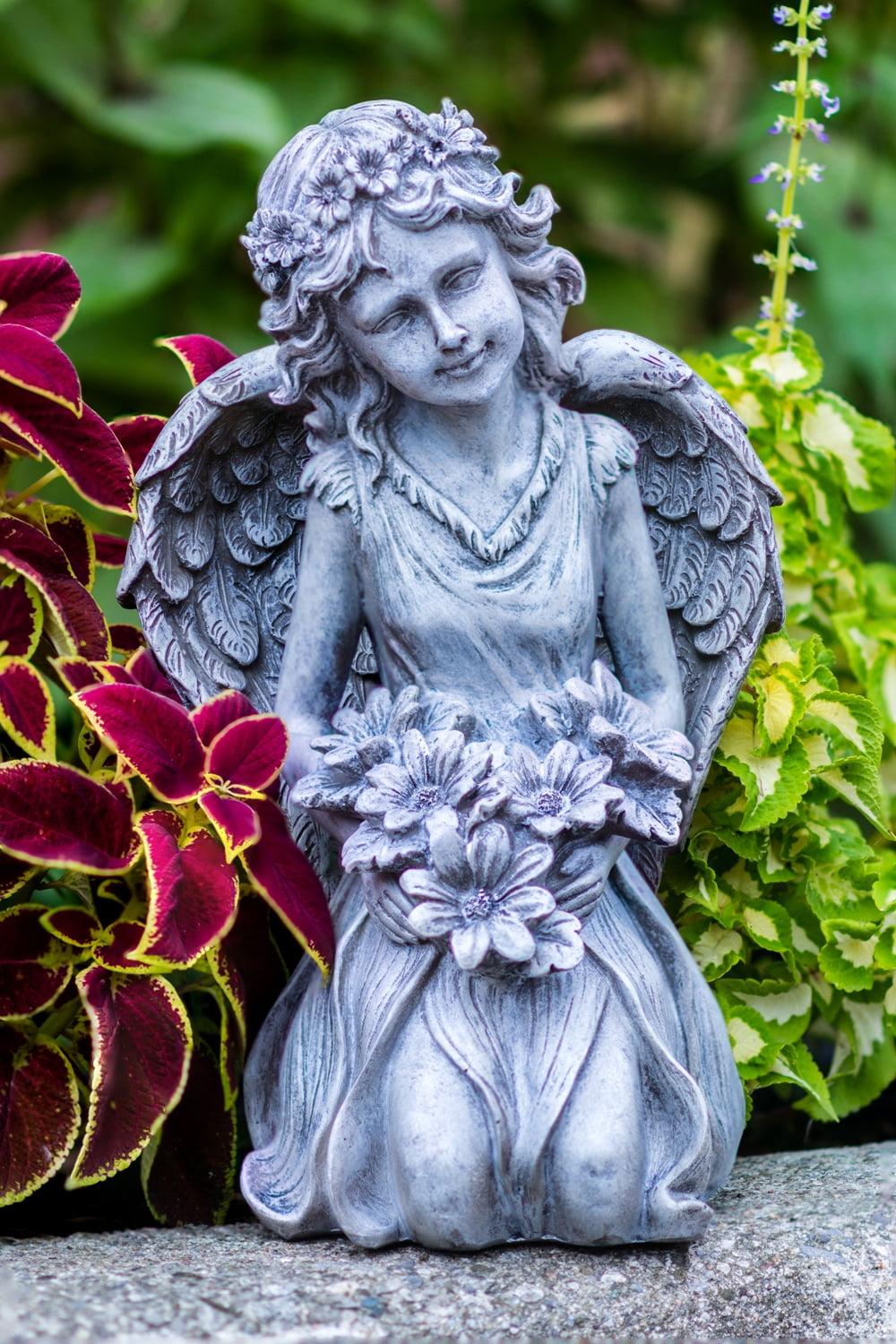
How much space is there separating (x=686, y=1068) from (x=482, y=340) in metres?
0.82

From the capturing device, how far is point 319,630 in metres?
1.91

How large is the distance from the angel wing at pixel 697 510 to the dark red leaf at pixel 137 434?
593 millimetres

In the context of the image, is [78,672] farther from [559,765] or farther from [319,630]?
[559,765]

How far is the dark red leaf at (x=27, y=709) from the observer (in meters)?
1.91

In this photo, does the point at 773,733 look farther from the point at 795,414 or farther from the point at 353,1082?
the point at 353,1082

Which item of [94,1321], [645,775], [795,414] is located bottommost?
[94,1321]

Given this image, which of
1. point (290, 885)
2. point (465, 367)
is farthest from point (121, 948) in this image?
point (465, 367)

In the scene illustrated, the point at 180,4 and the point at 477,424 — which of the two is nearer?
the point at 477,424

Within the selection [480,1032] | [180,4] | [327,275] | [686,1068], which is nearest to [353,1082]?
[480,1032]

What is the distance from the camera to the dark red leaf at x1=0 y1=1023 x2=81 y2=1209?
188cm

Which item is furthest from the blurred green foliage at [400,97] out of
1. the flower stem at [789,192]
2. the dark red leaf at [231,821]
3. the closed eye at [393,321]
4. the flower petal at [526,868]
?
the flower petal at [526,868]

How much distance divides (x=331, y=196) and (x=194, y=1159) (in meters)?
1.13

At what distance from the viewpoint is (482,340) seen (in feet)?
5.82

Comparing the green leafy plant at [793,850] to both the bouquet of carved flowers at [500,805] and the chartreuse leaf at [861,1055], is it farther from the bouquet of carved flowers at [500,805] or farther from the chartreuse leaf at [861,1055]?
the bouquet of carved flowers at [500,805]
